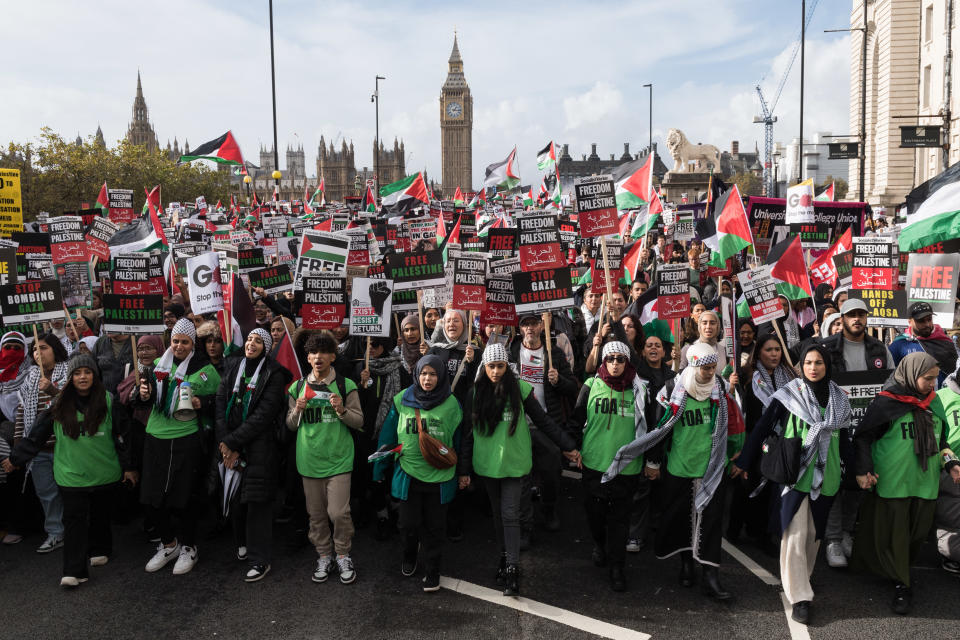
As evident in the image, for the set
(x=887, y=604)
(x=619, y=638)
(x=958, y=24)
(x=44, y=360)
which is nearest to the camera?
(x=619, y=638)

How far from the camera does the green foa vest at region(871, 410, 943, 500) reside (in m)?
5.17

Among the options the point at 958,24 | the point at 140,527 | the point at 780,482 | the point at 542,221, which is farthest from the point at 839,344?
the point at 958,24

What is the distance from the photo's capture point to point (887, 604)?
5.18 m

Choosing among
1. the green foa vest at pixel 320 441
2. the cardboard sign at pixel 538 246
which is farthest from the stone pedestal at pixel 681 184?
the green foa vest at pixel 320 441

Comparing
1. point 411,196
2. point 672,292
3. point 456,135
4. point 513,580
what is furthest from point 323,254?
point 456,135

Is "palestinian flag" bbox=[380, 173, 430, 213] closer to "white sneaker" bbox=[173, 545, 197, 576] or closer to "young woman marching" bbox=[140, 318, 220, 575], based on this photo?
"young woman marching" bbox=[140, 318, 220, 575]

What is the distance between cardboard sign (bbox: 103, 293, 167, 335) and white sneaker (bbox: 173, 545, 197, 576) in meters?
2.13

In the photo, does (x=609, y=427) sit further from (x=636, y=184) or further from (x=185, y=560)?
(x=636, y=184)

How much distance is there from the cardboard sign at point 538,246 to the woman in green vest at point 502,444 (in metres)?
2.38

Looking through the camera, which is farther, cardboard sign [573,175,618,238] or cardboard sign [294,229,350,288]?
cardboard sign [573,175,618,238]

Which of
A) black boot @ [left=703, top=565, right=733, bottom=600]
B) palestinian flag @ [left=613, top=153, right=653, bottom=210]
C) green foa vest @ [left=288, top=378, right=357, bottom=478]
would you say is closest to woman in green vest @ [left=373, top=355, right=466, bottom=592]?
green foa vest @ [left=288, top=378, right=357, bottom=478]

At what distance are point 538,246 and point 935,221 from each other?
143 inches

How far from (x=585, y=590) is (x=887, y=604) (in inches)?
79.0

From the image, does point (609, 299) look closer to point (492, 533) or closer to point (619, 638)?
point (492, 533)
